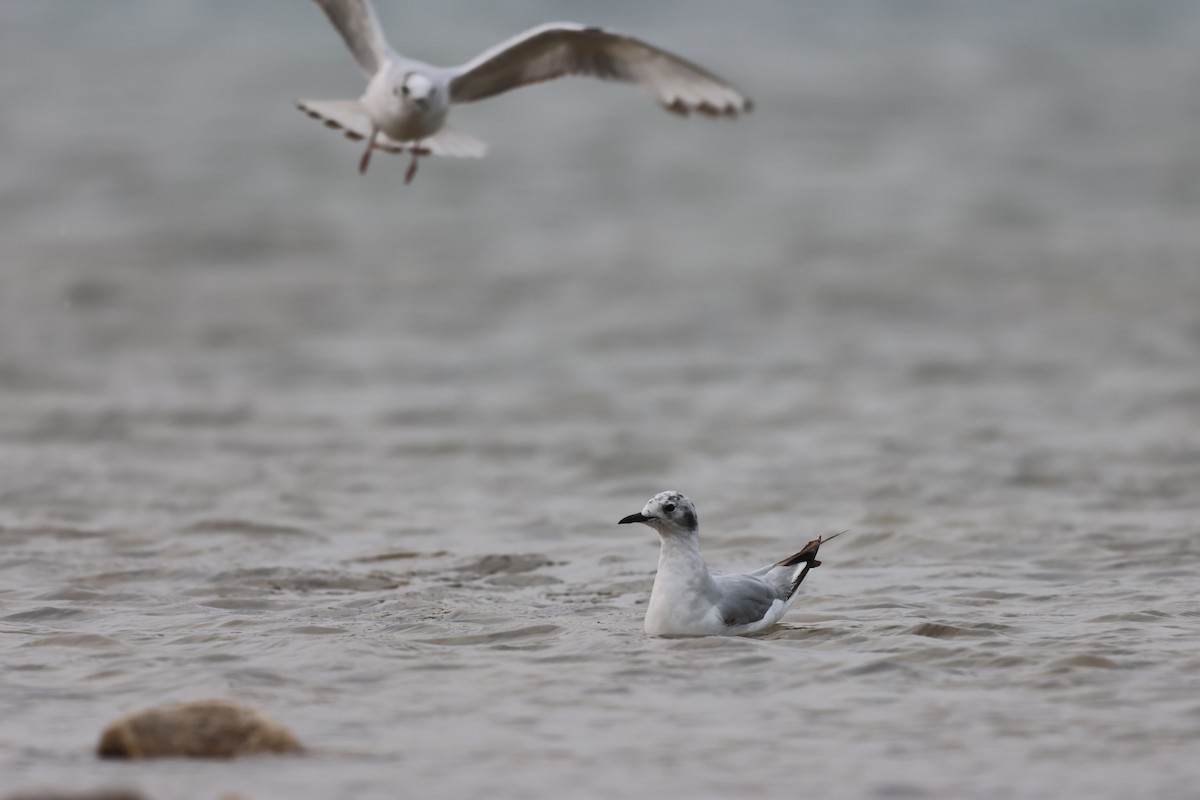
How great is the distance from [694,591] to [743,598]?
295 millimetres

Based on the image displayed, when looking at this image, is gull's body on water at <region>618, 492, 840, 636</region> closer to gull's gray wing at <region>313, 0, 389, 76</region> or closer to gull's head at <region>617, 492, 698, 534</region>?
gull's head at <region>617, 492, 698, 534</region>

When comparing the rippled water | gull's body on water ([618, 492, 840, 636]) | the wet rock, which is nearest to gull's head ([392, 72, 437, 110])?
gull's body on water ([618, 492, 840, 636])

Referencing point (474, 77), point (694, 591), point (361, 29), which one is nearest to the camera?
point (694, 591)

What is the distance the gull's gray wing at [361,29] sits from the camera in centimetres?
888

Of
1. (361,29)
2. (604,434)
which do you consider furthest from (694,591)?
(604,434)

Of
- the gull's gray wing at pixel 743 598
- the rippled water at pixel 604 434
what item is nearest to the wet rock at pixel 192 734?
the rippled water at pixel 604 434

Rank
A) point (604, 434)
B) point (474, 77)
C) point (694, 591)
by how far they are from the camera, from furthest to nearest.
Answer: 1. point (604, 434)
2. point (474, 77)
3. point (694, 591)

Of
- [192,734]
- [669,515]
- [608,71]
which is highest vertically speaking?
[608,71]

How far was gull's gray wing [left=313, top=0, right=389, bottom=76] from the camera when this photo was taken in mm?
8875

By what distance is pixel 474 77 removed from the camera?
9172mm

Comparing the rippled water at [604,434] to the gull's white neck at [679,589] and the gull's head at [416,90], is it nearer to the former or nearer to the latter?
the gull's white neck at [679,589]

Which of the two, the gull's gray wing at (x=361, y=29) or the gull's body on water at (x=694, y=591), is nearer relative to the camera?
the gull's body on water at (x=694, y=591)

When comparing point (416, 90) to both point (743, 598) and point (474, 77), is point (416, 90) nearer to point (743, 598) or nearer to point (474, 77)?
point (474, 77)

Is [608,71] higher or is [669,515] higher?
[608,71]
